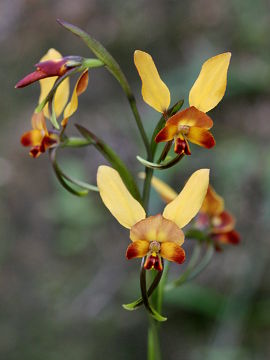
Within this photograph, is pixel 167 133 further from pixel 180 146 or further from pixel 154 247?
pixel 154 247

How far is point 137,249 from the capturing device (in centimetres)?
100

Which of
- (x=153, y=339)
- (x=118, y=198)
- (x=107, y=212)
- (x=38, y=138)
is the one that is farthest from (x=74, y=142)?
(x=107, y=212)

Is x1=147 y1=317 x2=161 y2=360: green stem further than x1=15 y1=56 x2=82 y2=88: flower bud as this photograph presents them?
Yes

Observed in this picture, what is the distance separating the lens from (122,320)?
2391 mm

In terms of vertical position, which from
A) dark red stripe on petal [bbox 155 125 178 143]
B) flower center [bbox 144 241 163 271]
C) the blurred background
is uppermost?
dark red stripe on petal [bbox 155 125 178 143]

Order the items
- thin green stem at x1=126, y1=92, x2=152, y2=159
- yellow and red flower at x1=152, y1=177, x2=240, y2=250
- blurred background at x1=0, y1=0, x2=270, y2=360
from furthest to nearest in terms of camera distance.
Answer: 1. blurred background at x1=0, y1=0, x2=270, y2=360
2. yellow and red flower at x1=152, y1=177, x2=240, y2=250
3. thin green stem at x1=126, y1=92, x2=152, y2=159

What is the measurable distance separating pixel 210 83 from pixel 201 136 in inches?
3.5

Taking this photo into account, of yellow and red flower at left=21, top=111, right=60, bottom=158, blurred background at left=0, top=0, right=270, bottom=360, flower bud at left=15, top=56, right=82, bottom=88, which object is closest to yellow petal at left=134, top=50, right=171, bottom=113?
flower bud at left=15, top=56, right=82, bottom=88

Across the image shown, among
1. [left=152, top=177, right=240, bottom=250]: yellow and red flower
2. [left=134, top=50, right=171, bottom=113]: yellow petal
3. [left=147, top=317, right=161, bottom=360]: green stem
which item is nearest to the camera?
[left=134, top=50, right=171, bottom=113]: yellow petal

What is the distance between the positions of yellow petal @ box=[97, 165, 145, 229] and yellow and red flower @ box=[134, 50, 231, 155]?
10 centimetres

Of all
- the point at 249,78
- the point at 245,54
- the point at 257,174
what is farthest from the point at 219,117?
the point at 257,174

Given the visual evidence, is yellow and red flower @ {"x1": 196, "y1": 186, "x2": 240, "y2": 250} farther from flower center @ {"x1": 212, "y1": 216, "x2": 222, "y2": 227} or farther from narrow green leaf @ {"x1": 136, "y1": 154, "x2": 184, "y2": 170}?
narrow green leaf @ {"x1": 136, "y1": 154, "x2": 184, "y2": 170}

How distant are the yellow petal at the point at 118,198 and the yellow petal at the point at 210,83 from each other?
18 cm

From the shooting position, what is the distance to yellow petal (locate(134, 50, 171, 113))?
934 millimetres
